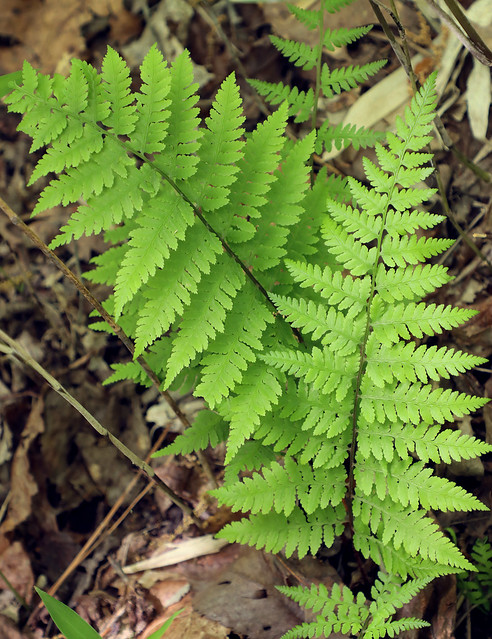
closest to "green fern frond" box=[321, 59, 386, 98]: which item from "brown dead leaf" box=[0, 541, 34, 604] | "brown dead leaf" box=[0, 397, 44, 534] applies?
"brown dead leaf" box=[0, 397, 44, 534]

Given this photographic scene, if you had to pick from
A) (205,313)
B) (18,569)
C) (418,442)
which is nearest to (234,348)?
(205,313)

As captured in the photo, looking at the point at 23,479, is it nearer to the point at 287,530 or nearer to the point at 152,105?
the point at 287,530

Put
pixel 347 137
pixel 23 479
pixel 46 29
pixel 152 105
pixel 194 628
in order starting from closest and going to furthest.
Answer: pixel 152 105 → pixel 194 628 → pixel 347 137 → pixel 23 479 → pixel 46 29

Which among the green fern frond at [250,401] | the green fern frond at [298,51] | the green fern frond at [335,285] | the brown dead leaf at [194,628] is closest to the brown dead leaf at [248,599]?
the brown dead leaf at [194,628]

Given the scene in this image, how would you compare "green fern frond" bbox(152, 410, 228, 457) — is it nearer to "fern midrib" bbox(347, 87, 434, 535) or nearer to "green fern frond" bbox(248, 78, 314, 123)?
"fern midrib" bbox(347, 87, 434, 535)

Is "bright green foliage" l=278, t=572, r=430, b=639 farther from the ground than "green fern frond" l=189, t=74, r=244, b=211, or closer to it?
closer to it

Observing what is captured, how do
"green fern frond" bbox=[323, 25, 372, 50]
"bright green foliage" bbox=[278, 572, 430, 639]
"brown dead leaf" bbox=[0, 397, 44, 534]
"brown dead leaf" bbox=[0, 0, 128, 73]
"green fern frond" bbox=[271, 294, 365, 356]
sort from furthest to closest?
"brown dead leaf" bbox=[0, 0, 128, 73] < "brown dead leaf" bbox=[0, 397, 44, 534] < "green fern frond" bbox=[323, 25, 372, 50] < "green fern frond" bbox=[271, 294, 365, 356] < "bright green foliage" bbox=[278, 572, 430, 639]
